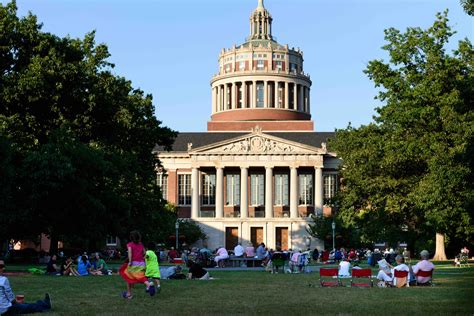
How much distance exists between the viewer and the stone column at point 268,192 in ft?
362

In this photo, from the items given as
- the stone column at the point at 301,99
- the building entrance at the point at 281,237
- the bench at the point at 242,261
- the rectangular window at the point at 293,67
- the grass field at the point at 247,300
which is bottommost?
the grass field at the point at 247,300

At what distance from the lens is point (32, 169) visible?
43.9 m

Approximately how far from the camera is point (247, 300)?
2073cm

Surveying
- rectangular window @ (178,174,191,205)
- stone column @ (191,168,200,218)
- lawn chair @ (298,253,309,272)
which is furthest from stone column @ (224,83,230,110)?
lawn chair @ (298,253,309,272)

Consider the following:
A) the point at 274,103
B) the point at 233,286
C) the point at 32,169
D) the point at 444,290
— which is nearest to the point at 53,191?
the point at 32,169

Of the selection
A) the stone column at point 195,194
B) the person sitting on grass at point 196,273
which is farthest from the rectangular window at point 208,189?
the person sitting on grass at point 196,273

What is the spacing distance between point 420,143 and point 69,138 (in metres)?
20.8

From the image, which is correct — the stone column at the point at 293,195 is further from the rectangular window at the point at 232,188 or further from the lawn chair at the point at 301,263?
the lawn chair at the point at 301,263

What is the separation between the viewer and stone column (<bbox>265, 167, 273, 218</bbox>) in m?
110

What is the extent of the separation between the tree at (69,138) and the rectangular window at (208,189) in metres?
53.8

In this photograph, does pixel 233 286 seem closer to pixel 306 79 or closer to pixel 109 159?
pixel 109 159

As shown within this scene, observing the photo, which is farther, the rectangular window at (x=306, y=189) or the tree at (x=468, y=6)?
the rectangular window at (x=306, y=189)

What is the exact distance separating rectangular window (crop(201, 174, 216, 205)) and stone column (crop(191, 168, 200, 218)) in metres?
2.84

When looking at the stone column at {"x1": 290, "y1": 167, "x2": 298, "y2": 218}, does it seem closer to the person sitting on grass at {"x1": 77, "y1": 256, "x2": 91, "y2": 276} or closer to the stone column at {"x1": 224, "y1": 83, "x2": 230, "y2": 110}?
the stone column at {"x1": 224, "y1": 83, "x2": 230, "y2": 110}
